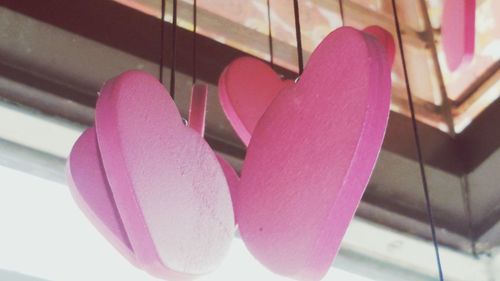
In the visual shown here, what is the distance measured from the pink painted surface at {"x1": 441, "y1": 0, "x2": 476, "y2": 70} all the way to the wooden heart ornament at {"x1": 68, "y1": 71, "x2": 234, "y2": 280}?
252mm

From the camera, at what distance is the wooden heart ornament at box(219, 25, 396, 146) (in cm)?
82

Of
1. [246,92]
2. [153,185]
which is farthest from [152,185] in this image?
[246,92]

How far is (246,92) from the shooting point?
0.85m

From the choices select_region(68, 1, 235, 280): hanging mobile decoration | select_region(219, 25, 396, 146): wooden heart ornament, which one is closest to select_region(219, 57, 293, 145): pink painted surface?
select_region(219, 25, 396, 146): wooden heart ornament

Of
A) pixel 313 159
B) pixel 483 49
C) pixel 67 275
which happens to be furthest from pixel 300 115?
pixel 483 49

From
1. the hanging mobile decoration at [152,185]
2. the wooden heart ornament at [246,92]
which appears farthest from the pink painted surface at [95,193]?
the wooden heart ornament at [246,92]

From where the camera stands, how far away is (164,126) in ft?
2.14

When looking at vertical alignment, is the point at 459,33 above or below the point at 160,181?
above

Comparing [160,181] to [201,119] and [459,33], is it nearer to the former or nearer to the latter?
[201,119]

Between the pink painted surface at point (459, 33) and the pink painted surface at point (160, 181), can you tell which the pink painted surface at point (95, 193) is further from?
the pink painted surface at point (459, 33)

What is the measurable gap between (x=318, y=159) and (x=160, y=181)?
0.12 m

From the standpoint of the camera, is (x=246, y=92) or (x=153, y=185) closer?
(x=153, y=185)

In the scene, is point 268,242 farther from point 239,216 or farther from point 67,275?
point 67,275

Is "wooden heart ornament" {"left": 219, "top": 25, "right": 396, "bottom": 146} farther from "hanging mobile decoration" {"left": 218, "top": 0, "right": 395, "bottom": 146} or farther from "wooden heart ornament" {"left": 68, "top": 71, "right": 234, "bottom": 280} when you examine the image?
"wooden heart ornament" {"left": 68, "top": 71, "right": 234, "bottom": 280}
